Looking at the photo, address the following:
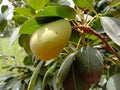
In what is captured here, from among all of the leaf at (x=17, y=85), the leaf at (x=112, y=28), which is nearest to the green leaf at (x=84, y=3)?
the leaf at (x=112, y=28)

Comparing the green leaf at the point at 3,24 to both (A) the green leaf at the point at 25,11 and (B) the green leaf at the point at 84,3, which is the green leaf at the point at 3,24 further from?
(B) the green leaf at the point at 84,3

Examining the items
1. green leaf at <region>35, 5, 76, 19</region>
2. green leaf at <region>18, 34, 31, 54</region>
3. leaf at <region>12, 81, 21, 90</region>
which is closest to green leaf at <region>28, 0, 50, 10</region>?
green leaf at <region>35, 5, 76, 19</region>

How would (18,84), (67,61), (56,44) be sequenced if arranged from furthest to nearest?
1. (18,84)
2. (67,61)
3. (56,44)

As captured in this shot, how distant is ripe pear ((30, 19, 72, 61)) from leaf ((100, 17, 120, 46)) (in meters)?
0.07

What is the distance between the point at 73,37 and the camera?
708 mm

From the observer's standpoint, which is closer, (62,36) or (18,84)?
(62,36)

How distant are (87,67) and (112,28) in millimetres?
91

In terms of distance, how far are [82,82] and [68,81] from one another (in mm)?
35

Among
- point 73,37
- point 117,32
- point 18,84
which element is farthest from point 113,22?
point 18,84

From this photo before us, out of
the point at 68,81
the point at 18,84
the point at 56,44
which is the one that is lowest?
the point at 18,84

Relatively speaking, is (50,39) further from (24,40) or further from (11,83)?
(11,83)

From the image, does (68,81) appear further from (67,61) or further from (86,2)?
(86,2)

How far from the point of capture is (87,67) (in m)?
0.60

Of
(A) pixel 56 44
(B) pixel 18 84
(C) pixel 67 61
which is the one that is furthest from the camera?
(B) pixel 18 84
